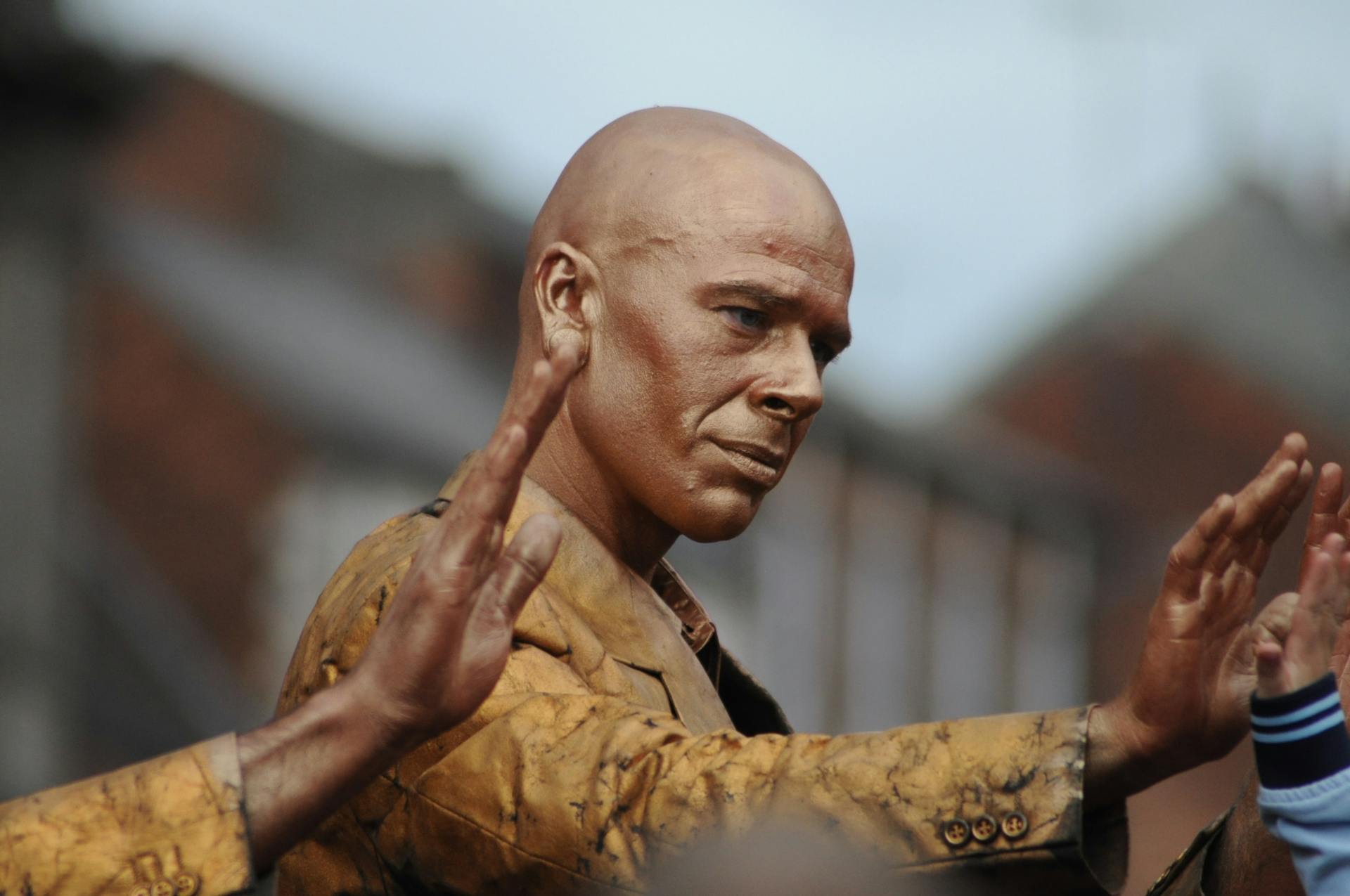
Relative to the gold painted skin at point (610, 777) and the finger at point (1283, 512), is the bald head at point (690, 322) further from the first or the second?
the finger at point (1283, 512)

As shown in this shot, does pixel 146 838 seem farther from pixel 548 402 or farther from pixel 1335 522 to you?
pixel 1335 522

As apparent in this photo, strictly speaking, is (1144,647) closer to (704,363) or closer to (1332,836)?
(1332,836)

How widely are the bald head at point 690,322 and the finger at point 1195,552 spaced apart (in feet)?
3.46

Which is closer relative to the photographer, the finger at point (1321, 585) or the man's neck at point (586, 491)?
the finger at point (1321, 585)

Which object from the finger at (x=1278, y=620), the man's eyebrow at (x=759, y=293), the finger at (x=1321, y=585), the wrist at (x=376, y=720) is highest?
the man's eyebrow at (x=759, y=293)

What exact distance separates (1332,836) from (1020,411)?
15.3 meters

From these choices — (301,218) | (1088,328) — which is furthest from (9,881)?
(1088,328)

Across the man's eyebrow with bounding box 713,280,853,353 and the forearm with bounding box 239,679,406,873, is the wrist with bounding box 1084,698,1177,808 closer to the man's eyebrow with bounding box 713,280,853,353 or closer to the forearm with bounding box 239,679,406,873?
the forearm with bounding box 239,679,406,873

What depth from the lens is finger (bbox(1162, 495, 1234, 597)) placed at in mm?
3582

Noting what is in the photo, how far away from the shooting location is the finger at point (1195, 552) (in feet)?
11.8

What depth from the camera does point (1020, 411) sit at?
61.5 feet

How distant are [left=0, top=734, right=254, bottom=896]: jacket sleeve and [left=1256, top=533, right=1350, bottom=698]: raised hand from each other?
1.49m

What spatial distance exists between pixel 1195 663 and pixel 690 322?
4.21ft

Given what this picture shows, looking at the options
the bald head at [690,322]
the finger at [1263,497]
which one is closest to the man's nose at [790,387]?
the bald head at [690,322]
